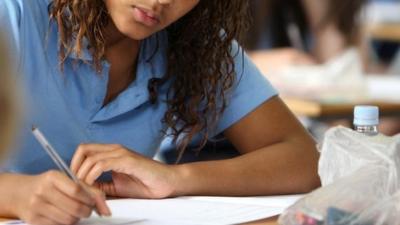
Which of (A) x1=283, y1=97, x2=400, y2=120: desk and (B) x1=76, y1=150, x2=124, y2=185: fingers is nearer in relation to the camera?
(B) x1=76, y1=150, x2=124, y2=185: fingers

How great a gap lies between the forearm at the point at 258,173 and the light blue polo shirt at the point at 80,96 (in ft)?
0.44

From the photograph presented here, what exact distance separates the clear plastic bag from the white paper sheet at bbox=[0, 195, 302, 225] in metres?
0.12

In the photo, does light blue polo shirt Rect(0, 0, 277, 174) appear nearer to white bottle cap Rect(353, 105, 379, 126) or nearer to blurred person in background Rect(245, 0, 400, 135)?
white bottle cap Rect(353, 105, 379, 126)

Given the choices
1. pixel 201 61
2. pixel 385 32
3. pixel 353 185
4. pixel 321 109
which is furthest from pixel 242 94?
pixel 385 32

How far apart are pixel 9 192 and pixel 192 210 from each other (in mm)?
A: 281

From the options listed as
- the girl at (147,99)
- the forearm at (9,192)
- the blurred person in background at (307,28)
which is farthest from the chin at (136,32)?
the blurred person in background at (307,28)

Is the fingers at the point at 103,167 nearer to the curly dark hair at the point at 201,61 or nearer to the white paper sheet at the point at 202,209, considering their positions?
the white paper sheet at the point at 202,209

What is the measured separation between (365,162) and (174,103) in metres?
0.56

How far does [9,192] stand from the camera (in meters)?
1.43

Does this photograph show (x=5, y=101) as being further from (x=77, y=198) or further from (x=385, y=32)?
(x=385, y=32)

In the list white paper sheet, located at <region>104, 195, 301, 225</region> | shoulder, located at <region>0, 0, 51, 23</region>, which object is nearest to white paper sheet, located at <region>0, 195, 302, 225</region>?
white paper sheet, located at <region>104, 195, 301, 225</region>

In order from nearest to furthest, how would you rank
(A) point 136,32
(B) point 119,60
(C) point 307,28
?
1. (A) point 136,32
2. (B) point 119,60
3. (C) point 307,28

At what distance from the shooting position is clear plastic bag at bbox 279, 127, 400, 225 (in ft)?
4.19

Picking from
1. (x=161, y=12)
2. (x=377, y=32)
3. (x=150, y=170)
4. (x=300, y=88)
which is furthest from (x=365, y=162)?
(x=377, y=32)
